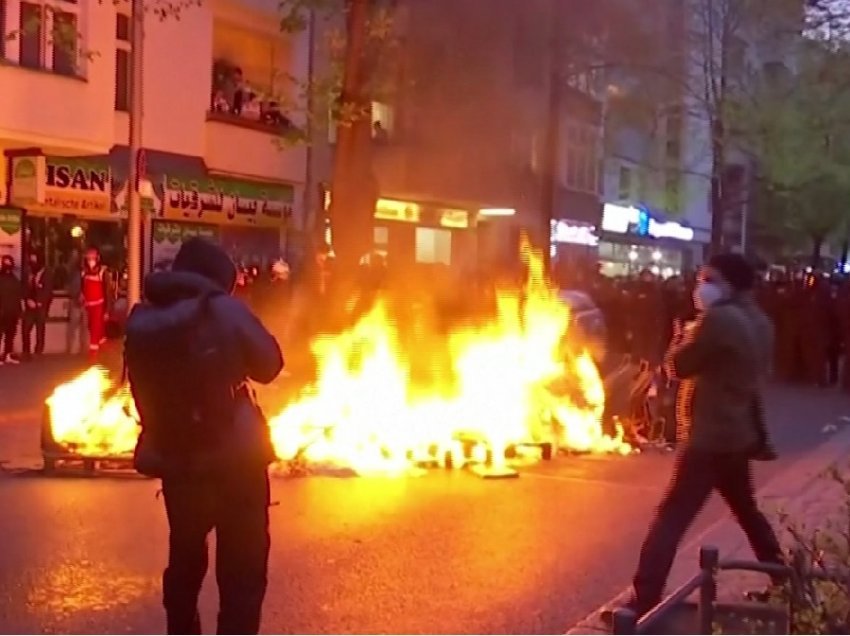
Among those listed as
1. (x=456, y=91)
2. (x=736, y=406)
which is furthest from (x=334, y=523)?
(x=456, y=91)

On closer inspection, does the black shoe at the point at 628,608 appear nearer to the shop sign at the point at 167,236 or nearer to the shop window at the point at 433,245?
the shop sign at the point at 167,236

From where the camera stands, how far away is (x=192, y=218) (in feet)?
67.4

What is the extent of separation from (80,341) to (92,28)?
14.6ft

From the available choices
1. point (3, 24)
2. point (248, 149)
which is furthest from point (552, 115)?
point (3, 24)

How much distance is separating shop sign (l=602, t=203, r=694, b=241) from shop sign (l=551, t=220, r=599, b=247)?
82 centimetres

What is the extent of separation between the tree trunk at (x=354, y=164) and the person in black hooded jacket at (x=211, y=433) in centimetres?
908

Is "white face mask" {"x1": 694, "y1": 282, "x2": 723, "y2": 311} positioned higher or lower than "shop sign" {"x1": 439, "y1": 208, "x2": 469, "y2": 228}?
lower

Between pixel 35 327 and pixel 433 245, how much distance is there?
11.9 metres

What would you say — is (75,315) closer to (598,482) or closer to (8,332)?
(8,332)

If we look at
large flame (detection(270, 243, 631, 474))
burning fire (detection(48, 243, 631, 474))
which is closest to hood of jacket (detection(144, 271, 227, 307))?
burning fire (detection(48, 243, 631, 474))

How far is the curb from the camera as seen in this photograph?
5.94 metres

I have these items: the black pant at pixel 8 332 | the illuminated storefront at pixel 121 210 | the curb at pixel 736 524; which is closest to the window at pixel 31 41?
the illuminated storefront at pixel 121 210

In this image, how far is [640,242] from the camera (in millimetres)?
39188

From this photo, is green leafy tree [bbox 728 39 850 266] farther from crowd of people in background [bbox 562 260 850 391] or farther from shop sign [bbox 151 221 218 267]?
shop sign [bbox 151 221 218 267]
